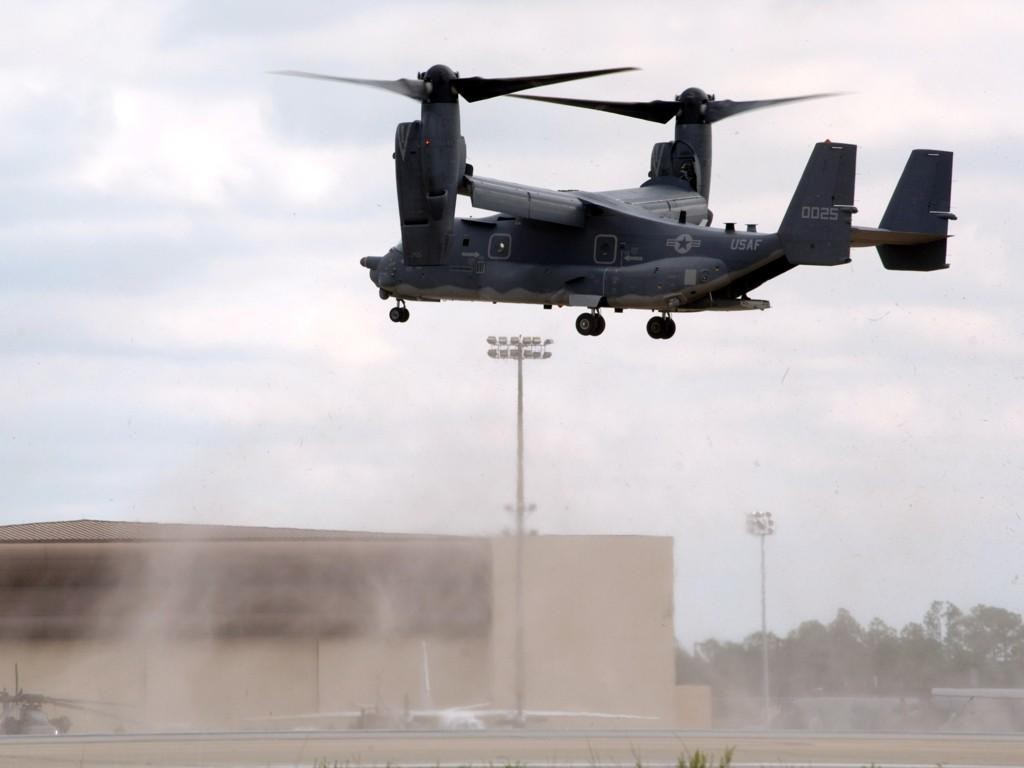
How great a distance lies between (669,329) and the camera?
205 feet

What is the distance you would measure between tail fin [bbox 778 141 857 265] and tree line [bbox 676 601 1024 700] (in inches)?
890

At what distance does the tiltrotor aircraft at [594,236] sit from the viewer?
5769 cm

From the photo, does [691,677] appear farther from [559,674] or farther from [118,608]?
[118,608]

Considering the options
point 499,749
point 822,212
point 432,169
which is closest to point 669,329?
point 822,212

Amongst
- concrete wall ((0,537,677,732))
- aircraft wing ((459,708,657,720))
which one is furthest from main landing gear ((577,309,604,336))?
aircraft wing ((459,708,657,720))

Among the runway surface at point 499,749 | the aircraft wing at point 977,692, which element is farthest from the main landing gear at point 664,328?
the aircraft wing at point 977,692

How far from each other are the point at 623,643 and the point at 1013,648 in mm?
15581

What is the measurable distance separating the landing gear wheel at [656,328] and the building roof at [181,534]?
13753 millimetres

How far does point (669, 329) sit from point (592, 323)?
2.27 m

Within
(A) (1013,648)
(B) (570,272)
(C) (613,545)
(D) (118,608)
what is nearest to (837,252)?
(B) (570,272)

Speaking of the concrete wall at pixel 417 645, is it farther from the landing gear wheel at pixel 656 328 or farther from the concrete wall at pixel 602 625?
the landing gear wheel at pixel 656 328

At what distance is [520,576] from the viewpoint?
74.1 metres

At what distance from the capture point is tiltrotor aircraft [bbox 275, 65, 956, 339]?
57.7 meters

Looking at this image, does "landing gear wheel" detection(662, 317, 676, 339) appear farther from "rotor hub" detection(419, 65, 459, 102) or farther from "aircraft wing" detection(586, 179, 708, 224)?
"rotor hub" detection(419, 65, 459, 102)
